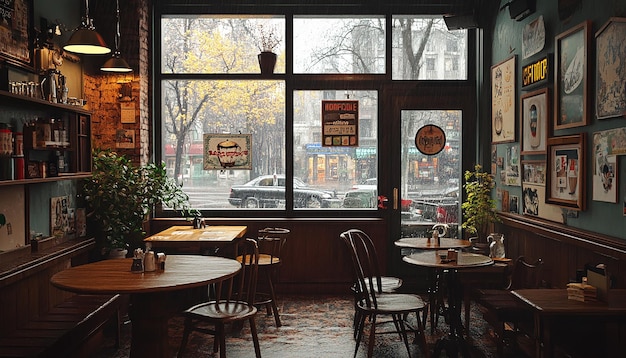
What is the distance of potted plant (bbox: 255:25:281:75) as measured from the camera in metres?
7.41

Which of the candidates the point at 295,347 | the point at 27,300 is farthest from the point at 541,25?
the point at 27,300

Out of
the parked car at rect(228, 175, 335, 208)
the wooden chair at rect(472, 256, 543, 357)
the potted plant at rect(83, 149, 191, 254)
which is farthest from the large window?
the wooden chair at rect(472, 256, 543, 357)

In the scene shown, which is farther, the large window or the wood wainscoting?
the large window

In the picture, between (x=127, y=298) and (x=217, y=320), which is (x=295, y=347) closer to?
(x=217, y=320)

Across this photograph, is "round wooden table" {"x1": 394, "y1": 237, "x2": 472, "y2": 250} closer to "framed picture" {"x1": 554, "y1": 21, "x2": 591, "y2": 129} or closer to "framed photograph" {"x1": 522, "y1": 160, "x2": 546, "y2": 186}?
"framed photograph" {"x1": 522, "y1": 160, "x2": 546, "y2": 186}

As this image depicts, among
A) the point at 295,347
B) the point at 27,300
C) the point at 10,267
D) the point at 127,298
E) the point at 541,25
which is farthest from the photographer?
the point at 127,298

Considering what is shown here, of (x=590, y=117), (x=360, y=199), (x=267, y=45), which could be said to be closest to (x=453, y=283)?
(x=590, y=117)

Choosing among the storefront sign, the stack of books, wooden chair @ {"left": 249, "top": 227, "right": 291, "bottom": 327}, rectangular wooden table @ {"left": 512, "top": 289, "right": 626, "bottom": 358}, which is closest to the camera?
rectangular wooden table @ {"left": 512, "top": 289, "right": 626, "bottom": 358}

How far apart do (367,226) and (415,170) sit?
88cm

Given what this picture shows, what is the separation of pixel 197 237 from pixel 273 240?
710mm

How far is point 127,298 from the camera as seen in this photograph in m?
6.19

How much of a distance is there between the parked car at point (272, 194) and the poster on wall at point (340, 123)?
594 mm

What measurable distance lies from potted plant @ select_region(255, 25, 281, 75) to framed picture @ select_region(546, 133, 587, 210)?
3288 millimetres

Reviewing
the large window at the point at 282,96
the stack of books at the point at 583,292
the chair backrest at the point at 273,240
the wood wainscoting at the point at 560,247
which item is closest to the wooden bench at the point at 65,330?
the chair backrest at the point at 273,240
